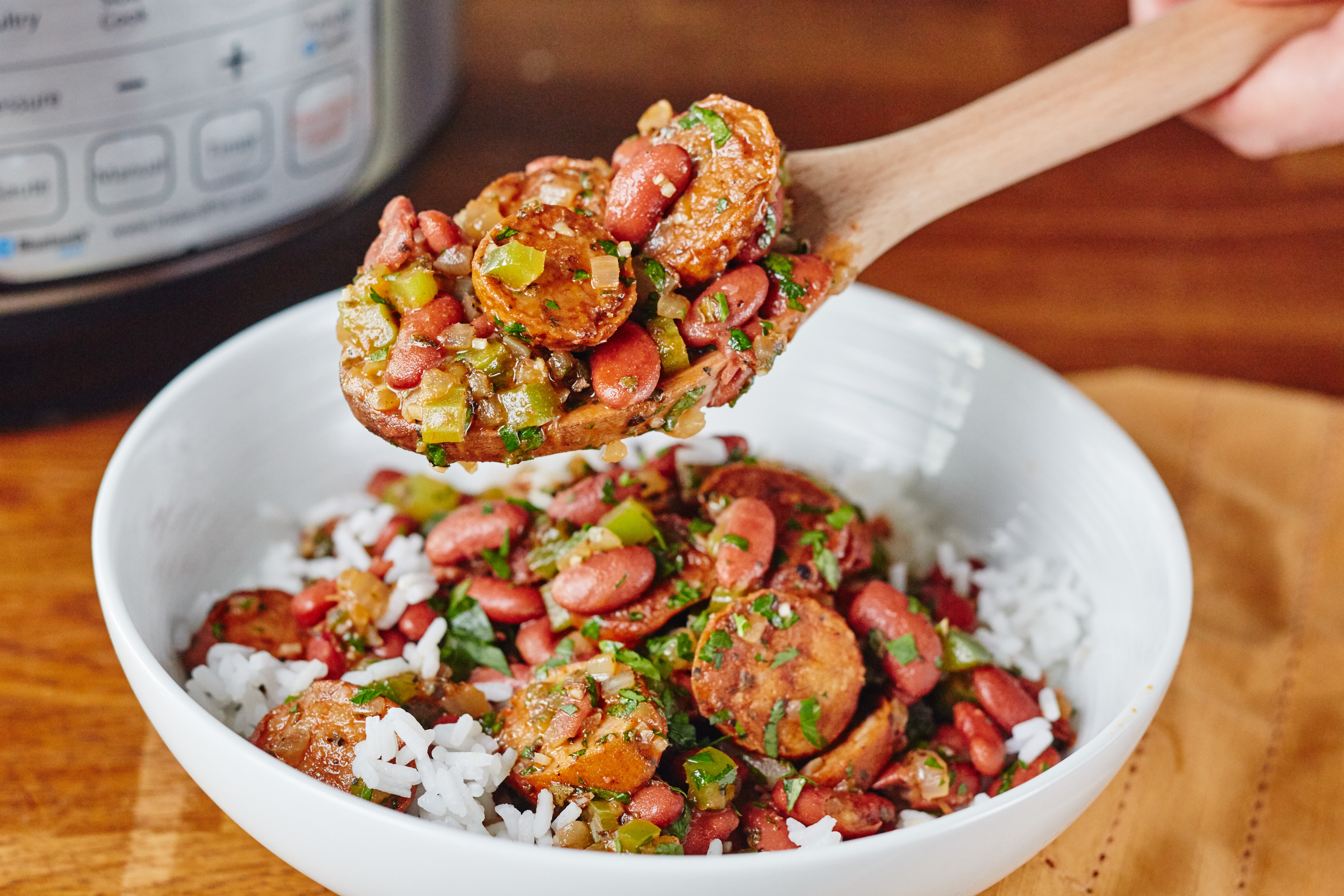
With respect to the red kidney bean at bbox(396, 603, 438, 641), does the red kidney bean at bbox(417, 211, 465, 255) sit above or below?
above

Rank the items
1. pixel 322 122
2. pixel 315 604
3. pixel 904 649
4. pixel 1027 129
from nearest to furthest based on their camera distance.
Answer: pixel 904 649 < pixel 315 604 < pixel 1027 129 < pixel 322 122

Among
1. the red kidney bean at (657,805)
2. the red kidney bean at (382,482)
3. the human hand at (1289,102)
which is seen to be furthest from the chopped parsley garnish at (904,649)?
the human hand at (1289,102)

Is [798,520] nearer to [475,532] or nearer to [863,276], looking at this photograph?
[475,532]

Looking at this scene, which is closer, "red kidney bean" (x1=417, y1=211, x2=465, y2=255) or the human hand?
"red kidney bean" (x1=417, y1=211, x2=465, y2=255)

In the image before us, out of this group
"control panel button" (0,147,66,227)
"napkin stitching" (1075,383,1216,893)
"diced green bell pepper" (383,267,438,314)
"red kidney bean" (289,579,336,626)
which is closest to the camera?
"diced green bell pepper" (383,267,438,314)

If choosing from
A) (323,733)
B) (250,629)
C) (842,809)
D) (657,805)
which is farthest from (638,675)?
(250,629)

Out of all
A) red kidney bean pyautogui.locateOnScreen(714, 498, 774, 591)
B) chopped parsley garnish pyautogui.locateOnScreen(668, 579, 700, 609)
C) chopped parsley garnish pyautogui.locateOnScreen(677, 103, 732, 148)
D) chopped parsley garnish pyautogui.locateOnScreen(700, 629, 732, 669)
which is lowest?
chopped parsley garnish pyautogui.locateOnScreen(668, 579, 700, 609)

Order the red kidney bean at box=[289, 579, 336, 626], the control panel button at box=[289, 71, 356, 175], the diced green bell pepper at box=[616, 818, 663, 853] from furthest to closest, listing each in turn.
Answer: the control panel button at box=[289, 71, 356, 175] → the red kidney bean at box=[289, 579, 336, 626] → the diced green bell pepper at box=[616, 818, 663, 853]

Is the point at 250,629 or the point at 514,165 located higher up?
the point at 514,165

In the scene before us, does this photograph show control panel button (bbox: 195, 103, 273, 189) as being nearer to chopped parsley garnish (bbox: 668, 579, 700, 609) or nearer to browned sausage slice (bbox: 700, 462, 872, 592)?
browned sausage slice (bbox: 700, 462, 872, 592)

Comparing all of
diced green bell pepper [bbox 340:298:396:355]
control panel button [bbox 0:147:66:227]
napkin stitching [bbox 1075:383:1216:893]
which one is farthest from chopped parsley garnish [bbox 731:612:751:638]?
control panel button [bbox 0:147:66:227]
